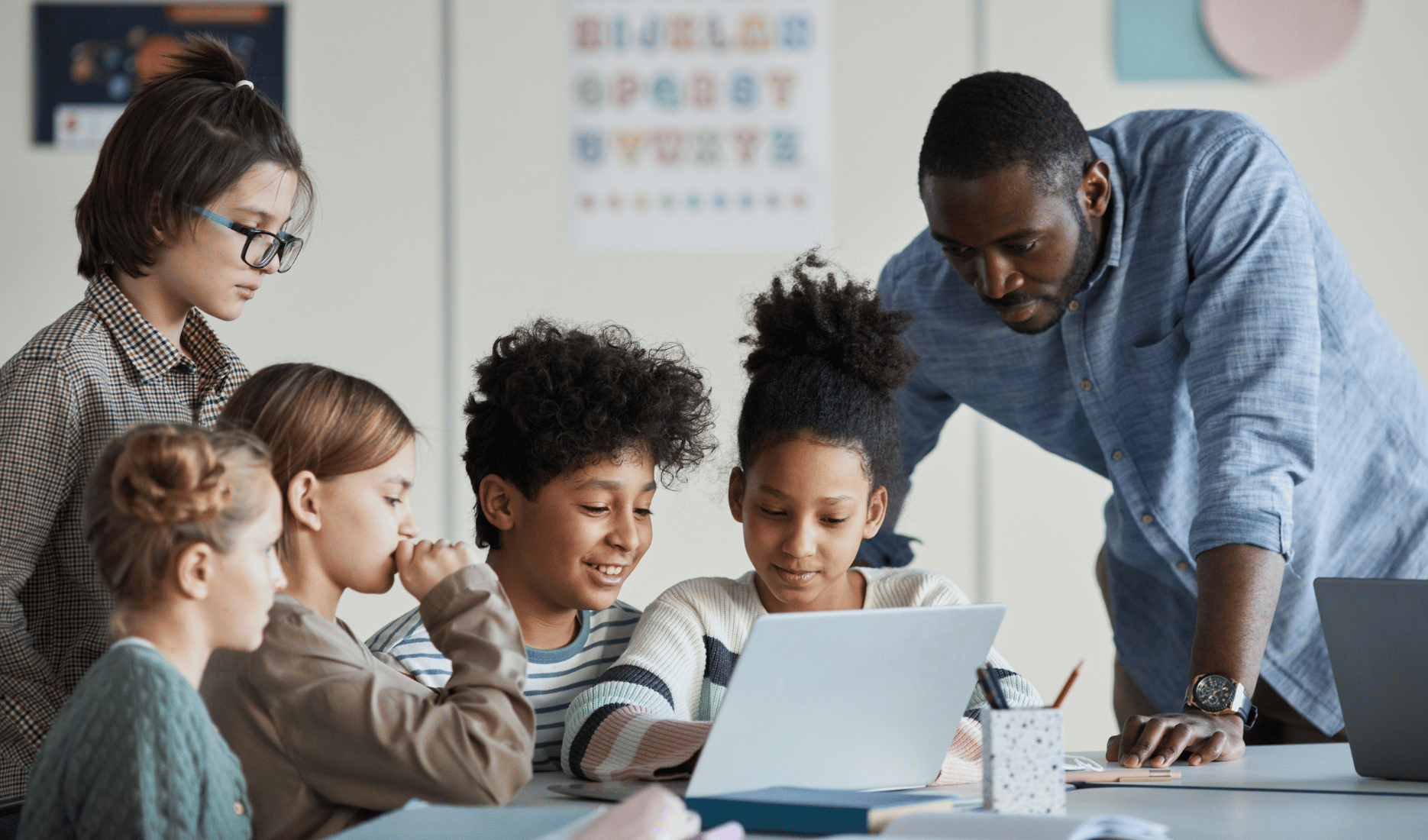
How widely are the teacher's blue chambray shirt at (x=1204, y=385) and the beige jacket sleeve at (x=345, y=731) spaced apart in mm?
803

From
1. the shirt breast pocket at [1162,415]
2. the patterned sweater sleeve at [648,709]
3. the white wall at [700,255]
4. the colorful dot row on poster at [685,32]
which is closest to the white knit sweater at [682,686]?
the patterned sweater sleeve at [648,709]

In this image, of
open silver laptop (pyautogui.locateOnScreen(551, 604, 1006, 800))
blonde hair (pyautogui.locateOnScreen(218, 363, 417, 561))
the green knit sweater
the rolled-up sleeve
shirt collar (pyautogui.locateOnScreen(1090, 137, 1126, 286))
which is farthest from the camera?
shirt collar (pyautogui.locateOnScreen(1090, 137, 1126, 286))

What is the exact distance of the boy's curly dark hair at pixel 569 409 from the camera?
1442 mm

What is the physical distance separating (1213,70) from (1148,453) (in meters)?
1.39

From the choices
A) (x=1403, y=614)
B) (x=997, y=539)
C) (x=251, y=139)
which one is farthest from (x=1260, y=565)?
(x=997, y=539)

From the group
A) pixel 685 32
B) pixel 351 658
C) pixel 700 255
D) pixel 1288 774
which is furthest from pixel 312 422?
pixel 685 32

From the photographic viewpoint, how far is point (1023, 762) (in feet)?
2.93

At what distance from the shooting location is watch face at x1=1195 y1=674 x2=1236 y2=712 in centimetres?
129

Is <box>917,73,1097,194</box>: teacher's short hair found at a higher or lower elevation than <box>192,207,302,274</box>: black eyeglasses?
higher

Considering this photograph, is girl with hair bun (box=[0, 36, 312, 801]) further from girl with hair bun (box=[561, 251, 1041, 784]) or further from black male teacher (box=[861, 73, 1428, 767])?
black male teacher (box=[861, 73, 1428, 767])

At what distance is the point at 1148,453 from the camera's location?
1.68 metres

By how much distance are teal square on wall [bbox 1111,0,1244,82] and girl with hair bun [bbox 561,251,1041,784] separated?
4.57 ft

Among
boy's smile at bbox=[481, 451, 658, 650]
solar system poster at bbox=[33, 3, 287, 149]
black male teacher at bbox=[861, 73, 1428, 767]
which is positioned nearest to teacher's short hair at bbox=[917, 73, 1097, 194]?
black male teacher at bbox=[861, 73, 1428, 767]

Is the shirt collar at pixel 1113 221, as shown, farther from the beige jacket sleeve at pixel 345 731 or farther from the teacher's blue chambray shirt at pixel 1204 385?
the beige jacket sleeve at pixel 345 731
